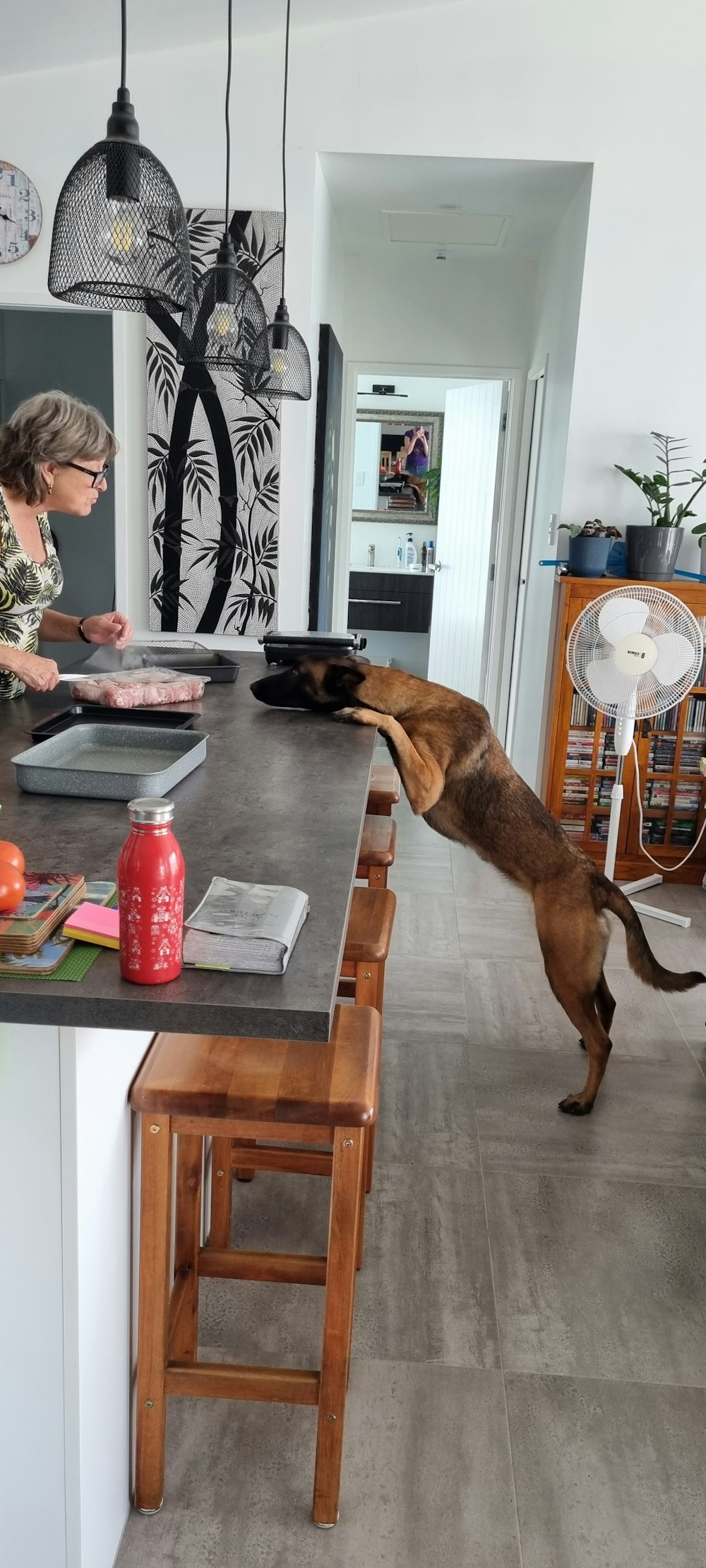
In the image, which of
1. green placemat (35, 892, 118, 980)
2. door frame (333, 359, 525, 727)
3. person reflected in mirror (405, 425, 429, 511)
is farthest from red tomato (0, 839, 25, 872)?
person reflected in mirror (405, 425, 429, 511)

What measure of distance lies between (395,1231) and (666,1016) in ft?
4.56

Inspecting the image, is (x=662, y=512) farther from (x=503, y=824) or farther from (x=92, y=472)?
(x=92, y=472)

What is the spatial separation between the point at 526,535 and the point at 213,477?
7.39 ft

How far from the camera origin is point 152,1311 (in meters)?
1.52

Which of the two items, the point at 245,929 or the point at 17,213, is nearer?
the point at 245,929

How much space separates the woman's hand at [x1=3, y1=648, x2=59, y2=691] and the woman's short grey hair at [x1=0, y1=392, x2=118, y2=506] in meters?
0.47

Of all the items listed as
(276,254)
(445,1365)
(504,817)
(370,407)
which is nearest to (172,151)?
(276,254)

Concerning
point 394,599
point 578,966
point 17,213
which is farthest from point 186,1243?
point 394,599

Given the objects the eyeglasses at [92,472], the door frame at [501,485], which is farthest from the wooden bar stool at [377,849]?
the door frame at [501,485]

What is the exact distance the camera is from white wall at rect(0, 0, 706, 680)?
4363 mm

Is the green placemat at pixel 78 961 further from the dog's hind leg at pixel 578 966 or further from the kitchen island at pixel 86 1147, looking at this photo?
the dog's hind leg at pixel 578 966

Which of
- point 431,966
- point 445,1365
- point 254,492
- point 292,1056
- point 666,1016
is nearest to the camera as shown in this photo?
point 292,1056

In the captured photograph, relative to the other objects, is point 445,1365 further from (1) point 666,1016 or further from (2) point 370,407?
(2) point 370,407

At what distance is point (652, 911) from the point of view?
13.7ft
